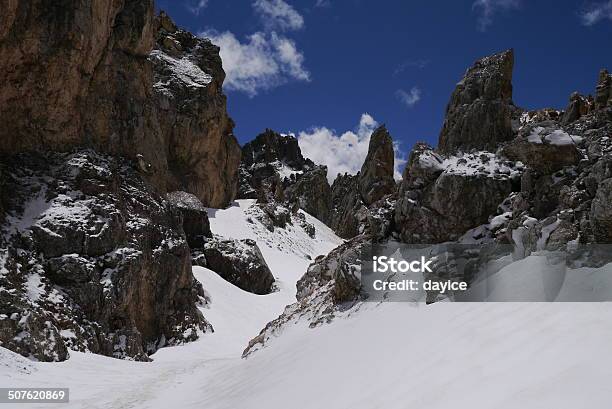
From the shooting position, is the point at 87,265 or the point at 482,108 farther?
the point at 87,265

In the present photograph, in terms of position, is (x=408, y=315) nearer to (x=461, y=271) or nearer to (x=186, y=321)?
(x=461, y=271)

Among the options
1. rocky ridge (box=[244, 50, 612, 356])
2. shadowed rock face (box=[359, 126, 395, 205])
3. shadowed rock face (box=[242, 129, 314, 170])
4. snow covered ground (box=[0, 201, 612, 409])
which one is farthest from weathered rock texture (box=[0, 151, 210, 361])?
shadowed rock face (box=[242, 129, 314, 170])

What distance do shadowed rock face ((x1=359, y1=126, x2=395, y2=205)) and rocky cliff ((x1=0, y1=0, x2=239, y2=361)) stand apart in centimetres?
2224

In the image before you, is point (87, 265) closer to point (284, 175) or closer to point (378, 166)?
point (378, 166)

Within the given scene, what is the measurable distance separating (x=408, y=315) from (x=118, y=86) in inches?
Answer: 771

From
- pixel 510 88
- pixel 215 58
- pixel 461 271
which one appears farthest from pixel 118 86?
pixel 215 58

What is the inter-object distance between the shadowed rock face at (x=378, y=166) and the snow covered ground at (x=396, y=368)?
31.2 meters

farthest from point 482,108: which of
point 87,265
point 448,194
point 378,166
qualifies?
point 378,166

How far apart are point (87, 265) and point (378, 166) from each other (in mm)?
31584

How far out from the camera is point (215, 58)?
156 ft

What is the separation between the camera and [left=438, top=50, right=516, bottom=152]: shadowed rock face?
14.4m

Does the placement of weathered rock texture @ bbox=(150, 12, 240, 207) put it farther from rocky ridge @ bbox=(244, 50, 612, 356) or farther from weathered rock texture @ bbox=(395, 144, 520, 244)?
weathered rock texture @ bbox=(395, 144, 520, 244)

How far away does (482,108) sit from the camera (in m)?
14.8

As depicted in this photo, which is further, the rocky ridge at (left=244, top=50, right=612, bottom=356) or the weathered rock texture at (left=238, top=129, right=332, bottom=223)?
the weathered rock texture at (left=238, top=129, right=332, bottom=223)
